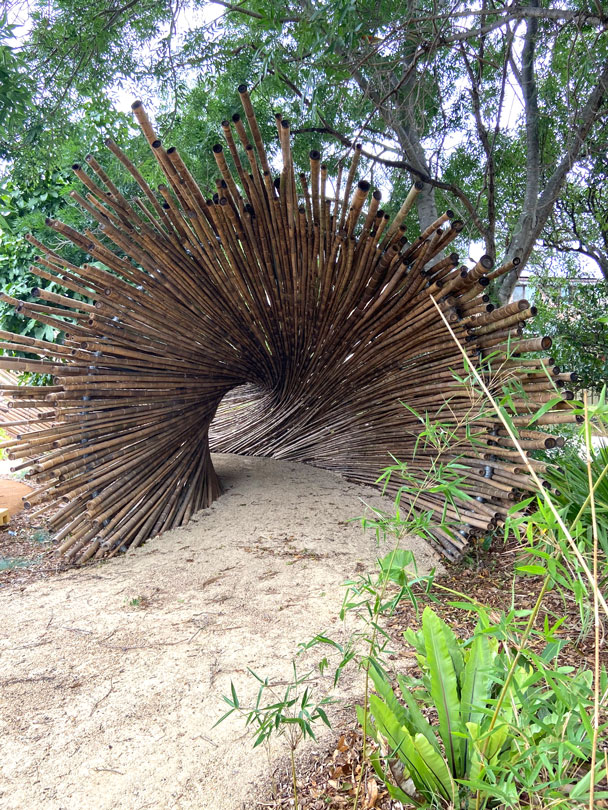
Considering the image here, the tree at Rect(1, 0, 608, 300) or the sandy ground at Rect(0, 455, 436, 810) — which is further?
the tree at Rect(1, 0, 608, 300)

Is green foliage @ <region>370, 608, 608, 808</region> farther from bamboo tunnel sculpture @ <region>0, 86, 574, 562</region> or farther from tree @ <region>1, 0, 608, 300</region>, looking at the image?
tree @ <region>1, 0, 608, 300</region>

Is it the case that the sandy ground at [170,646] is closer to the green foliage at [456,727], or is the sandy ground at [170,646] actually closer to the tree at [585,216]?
the green foliage at [456,727]

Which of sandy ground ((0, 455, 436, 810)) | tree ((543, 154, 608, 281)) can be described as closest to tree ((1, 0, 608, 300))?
tree ((543, 154, 608, 281))

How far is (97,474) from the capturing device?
2.97 m

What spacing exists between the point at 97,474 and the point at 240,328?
1.04 m

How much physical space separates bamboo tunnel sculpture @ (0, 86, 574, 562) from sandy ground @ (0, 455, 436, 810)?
341mm

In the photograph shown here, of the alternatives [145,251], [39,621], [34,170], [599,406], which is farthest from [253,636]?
[34,170]

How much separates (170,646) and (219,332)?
164cm

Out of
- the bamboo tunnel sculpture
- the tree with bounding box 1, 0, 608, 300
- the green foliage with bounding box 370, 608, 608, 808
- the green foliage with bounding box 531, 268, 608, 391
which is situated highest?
the tree with bounding box 1, 0, 608, 300

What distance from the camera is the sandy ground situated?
1519 millimetres

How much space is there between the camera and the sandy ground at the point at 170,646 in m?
1.52

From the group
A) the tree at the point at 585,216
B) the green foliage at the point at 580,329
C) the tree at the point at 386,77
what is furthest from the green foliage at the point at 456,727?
the tree at the point at 585,216

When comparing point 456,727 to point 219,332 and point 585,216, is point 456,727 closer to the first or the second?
point 219,332

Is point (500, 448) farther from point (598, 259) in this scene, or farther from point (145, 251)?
point (598, 259)
